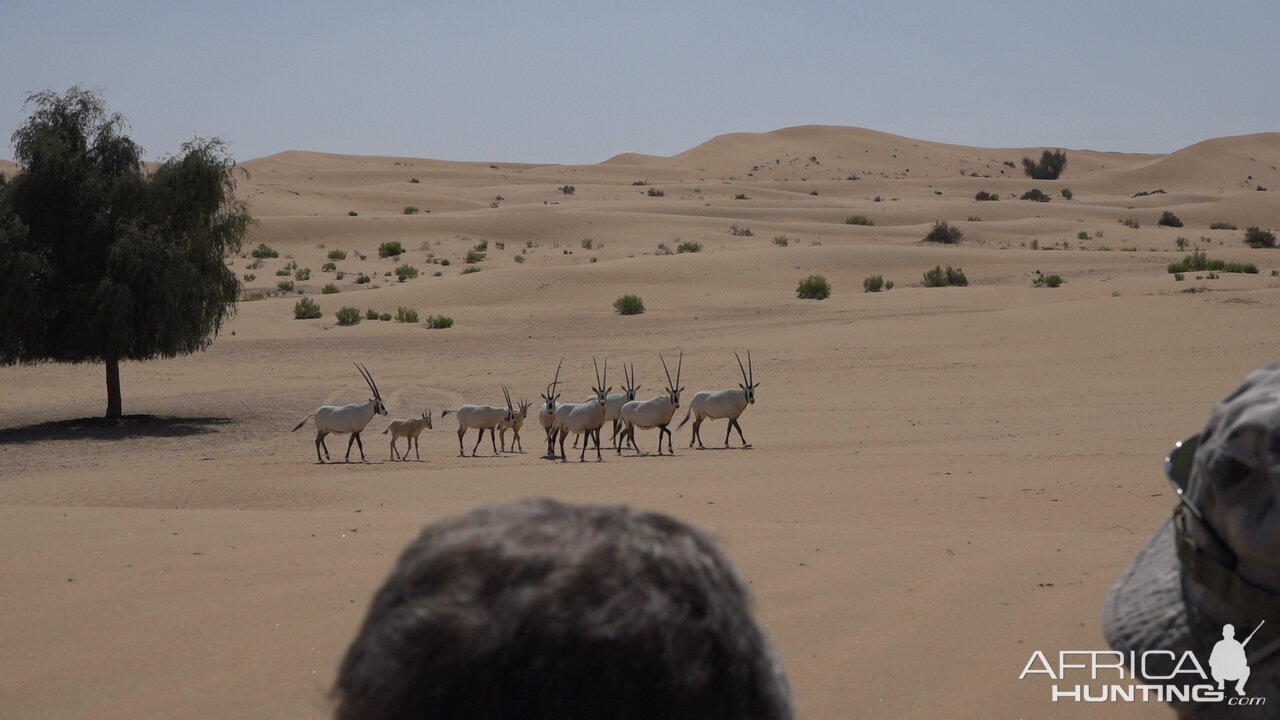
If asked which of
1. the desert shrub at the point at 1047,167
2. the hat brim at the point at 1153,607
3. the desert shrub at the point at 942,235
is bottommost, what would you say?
the hat brim at the point at 1153,607

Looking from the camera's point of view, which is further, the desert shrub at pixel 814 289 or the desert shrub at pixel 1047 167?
the desert shrub at pixel 1047 167

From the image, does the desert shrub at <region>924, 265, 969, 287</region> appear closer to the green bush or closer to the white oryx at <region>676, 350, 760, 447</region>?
the green bush

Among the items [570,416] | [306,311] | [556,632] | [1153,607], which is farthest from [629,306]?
[556,632]

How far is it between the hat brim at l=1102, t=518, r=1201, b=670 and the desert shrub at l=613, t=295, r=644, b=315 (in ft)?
107

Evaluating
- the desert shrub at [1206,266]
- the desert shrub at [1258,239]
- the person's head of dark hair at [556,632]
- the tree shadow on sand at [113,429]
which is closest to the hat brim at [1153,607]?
the person's head of dark hair at [556,632]

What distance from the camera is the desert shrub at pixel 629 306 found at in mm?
34688

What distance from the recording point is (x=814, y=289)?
3647 centimetres

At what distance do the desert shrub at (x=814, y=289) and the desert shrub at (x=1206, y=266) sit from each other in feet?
33.1

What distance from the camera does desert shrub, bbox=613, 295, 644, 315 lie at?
3469cm

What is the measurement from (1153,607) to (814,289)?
34957mm

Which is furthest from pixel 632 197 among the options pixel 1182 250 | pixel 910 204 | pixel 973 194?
pixel 1182 250

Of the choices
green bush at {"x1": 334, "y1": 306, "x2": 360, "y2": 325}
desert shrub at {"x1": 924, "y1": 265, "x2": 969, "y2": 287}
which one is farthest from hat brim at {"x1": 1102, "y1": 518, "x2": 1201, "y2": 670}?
desert shrub at {"x1": 924, "y1": 265, "x2": 969, "y2": 287}

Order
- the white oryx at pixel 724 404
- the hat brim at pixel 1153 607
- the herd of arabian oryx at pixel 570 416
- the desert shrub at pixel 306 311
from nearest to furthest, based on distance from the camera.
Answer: the hat brim at pixel 1153 607 < the herd of arabian oryx at pixel 570 416 < the white oryx at pixel 724 404 < the desert shrub at pixel 306 311

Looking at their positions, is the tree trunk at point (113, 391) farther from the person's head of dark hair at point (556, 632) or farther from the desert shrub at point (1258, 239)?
the desert shrub at point (1258, 239)
